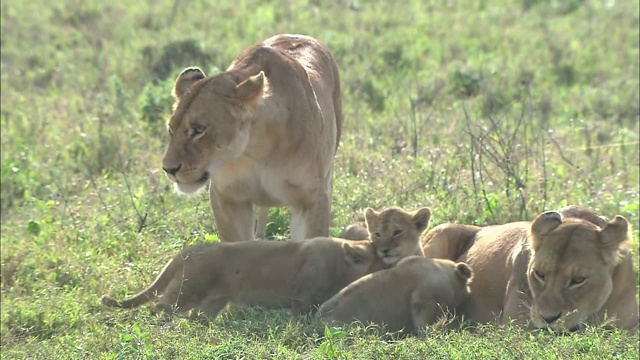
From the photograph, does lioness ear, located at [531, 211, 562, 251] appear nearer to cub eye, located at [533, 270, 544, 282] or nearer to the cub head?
cub eye, located at [533, 270, 544, 282]

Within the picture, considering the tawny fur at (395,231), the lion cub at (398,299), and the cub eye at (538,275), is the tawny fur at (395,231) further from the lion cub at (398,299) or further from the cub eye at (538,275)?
the cub eye at (538,275)

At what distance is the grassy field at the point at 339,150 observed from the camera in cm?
652

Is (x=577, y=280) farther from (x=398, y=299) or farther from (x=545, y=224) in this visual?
(x=398, y=299)

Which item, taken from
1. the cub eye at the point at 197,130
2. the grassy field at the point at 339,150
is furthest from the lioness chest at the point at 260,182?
the grassy field at the point at 339,150

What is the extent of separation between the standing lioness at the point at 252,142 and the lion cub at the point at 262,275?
43 centimetres

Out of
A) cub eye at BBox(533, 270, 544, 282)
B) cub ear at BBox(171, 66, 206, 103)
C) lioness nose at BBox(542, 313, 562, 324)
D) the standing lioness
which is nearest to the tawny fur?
the standing lioness

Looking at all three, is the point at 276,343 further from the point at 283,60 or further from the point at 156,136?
the point at 156,136

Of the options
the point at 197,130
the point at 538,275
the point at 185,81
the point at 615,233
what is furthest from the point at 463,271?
the point at 185,81

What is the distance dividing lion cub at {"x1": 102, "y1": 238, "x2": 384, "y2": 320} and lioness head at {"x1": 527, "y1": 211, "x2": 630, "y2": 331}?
114 cm

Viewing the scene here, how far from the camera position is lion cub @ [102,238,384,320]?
22.8 ft

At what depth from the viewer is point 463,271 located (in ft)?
22.4

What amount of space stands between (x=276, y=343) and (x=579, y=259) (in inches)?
59.2

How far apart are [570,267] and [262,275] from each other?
1.69 m

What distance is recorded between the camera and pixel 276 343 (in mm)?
6320
